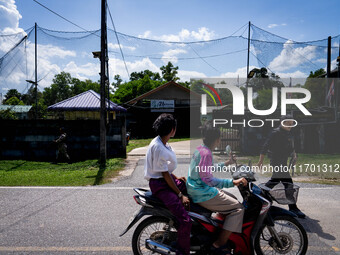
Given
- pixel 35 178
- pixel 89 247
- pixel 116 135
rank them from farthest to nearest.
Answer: pixel 116 135, pixel 35 178, pixel 89 247

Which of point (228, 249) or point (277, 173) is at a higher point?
point (277, 173)

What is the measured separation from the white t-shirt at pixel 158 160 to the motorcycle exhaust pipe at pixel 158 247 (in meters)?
0.73

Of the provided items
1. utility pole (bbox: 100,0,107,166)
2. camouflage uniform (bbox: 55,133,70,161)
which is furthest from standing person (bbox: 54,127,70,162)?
utility pole (bbox: 100,0,107,166)

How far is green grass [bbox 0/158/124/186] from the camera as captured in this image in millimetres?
7594

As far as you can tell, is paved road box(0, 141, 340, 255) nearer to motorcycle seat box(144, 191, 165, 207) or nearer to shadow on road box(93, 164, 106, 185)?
shadow on road box(93, 164, 106, 185)

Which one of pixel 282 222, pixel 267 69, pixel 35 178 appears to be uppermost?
pixel 267 69

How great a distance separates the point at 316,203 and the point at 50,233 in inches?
187

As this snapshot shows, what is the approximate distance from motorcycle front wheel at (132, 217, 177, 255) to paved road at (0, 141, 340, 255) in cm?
39

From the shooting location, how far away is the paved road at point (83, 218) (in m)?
3.67

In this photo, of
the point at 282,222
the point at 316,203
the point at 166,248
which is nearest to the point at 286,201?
the point at 282,222

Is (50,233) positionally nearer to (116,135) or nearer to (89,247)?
(89,247)

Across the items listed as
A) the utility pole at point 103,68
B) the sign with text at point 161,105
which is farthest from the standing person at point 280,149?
the sign with text at point 161,105

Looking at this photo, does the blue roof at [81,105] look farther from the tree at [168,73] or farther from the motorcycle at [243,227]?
the tree at [168,73]

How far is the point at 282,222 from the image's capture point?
10.7 feet
